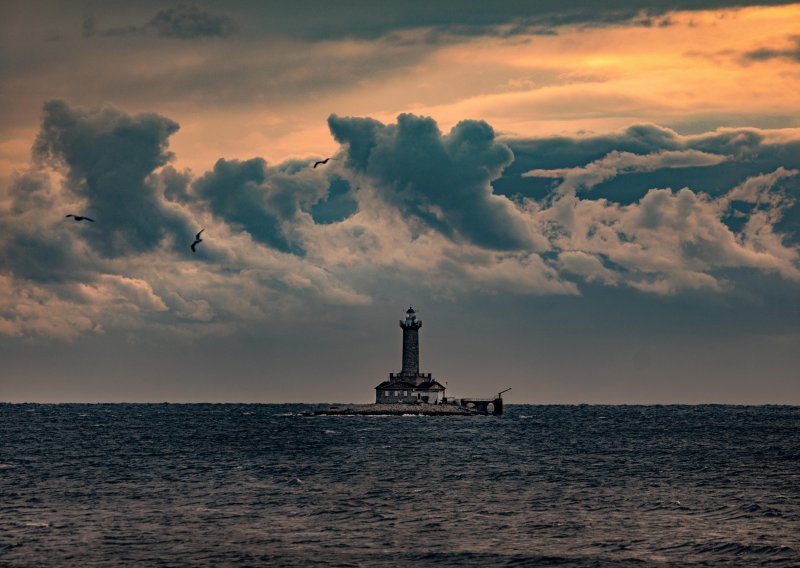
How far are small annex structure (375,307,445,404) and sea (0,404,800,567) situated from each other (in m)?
69.2

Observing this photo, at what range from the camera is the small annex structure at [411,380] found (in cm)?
17275

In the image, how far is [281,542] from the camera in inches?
1833

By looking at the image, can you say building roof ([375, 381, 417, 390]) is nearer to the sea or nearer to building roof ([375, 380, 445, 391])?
building roof ([375, 380, 445, 391])

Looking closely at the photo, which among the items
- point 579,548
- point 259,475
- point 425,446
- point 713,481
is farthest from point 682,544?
point 425,446

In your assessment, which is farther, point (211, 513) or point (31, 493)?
point (31, 493)

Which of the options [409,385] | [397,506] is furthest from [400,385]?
[397,506]

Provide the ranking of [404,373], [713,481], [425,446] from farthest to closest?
[404,373] < [425,446] < [713,481]

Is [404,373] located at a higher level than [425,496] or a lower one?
higher

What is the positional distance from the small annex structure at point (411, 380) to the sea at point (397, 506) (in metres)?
69.2

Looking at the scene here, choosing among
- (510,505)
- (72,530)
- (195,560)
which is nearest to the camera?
(195,560)

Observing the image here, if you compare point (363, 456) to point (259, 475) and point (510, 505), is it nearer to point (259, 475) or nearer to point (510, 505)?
point (259, 475)

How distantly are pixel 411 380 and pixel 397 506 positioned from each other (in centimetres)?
11567

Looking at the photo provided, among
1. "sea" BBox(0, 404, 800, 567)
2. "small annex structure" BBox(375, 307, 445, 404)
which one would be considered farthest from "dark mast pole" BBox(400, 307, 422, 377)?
"sea" BBox(0, 404, 800, 567)

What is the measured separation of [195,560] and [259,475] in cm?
3229
